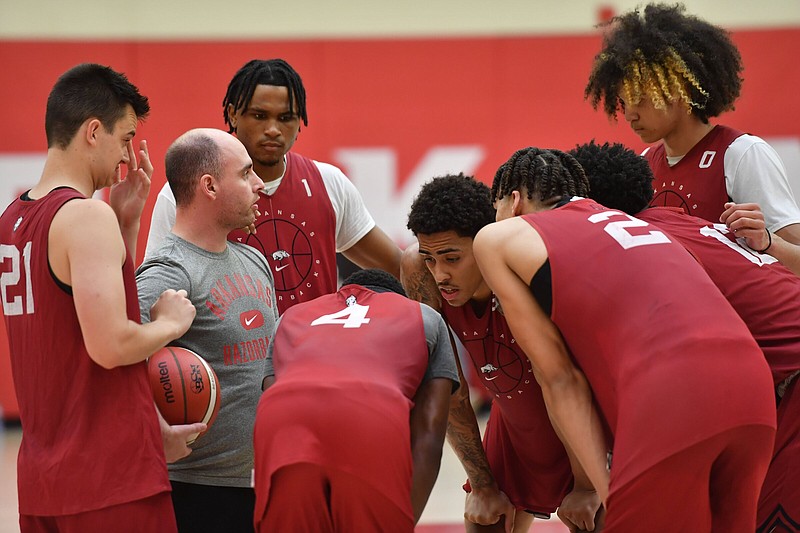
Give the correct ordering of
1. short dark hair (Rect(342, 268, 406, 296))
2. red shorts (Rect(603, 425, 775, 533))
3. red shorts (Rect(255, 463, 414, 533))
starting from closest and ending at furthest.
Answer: red shorts (Rect(603, 425, 775, 533)) < red shorts (Rect(255, 463, 414, 533)) < short dark hair (Rect(342, 268, 406, 296))

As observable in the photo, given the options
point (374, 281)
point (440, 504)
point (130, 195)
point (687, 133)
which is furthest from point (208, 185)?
point (440, 504)

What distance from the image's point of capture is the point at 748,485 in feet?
9.11

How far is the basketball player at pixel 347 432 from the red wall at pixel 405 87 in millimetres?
6879

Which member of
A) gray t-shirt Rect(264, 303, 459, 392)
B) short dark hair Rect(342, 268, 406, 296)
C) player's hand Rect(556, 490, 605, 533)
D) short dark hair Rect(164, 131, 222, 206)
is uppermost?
short dark hair Rect(164, 131, 222, 206)

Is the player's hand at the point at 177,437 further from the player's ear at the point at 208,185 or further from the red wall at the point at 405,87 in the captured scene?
the red wall at the point at 405,87

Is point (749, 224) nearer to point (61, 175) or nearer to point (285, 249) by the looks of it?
point (285, 249)

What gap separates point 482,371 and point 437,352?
2.97 ft

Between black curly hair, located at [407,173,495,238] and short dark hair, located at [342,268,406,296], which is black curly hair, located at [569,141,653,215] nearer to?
black curly hair, located at [407,173,495,238]

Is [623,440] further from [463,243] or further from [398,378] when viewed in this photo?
[463,243]

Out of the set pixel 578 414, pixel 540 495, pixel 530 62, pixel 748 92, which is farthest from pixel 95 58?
pixel 578 414

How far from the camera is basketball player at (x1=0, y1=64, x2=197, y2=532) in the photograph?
2.78 metres

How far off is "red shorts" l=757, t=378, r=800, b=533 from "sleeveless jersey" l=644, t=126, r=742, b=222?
1024mm

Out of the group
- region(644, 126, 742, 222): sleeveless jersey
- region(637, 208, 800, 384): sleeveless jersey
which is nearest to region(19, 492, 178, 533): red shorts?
region(637, 208, 800, 384): sleeveless jersey

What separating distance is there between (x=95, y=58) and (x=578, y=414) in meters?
8.33
